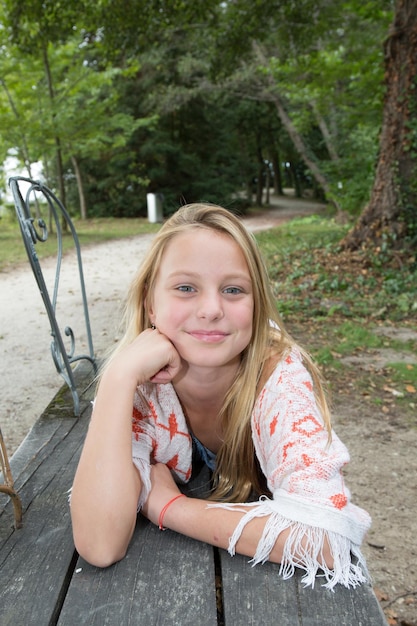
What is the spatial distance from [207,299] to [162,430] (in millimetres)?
449

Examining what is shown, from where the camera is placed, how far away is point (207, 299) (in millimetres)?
1579

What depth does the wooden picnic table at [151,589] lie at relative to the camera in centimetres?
114

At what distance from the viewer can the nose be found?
1.55 metres

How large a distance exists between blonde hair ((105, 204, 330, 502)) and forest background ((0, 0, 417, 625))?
2.85 ft

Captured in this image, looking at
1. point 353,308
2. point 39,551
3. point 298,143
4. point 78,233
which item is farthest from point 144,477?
point 298,143

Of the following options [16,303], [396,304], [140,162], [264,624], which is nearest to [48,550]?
[264,624]

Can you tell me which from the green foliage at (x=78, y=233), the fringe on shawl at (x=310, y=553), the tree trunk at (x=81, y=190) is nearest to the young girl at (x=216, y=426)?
the fringe on shawl at (x=310, y=553)

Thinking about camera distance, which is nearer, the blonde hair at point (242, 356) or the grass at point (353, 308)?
the blonde hair at point (242, 356)

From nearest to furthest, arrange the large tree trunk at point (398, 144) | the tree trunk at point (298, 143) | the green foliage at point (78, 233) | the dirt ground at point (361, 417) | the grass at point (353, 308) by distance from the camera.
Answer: the dirt ground at point (361, 417) → the grass at point (353, 308) → the large tree trunk at point (398, 144) → the green foliage at point (78, 233) → the tree trunk at point (298, 143)

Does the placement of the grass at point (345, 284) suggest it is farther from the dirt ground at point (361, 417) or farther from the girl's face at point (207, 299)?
the girl's face at point (207, 299)

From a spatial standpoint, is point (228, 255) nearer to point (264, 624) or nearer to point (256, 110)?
point (264, 624)

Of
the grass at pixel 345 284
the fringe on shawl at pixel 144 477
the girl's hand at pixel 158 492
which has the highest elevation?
the fringe on shawl at pixel 144 477

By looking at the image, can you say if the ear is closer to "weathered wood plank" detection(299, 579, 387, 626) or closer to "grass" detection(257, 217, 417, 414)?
"weathered wood plank" detection(299, 579, 387, 626)

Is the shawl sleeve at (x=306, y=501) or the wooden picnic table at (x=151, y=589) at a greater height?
the shawl sleeve at (x=306, y=501)
